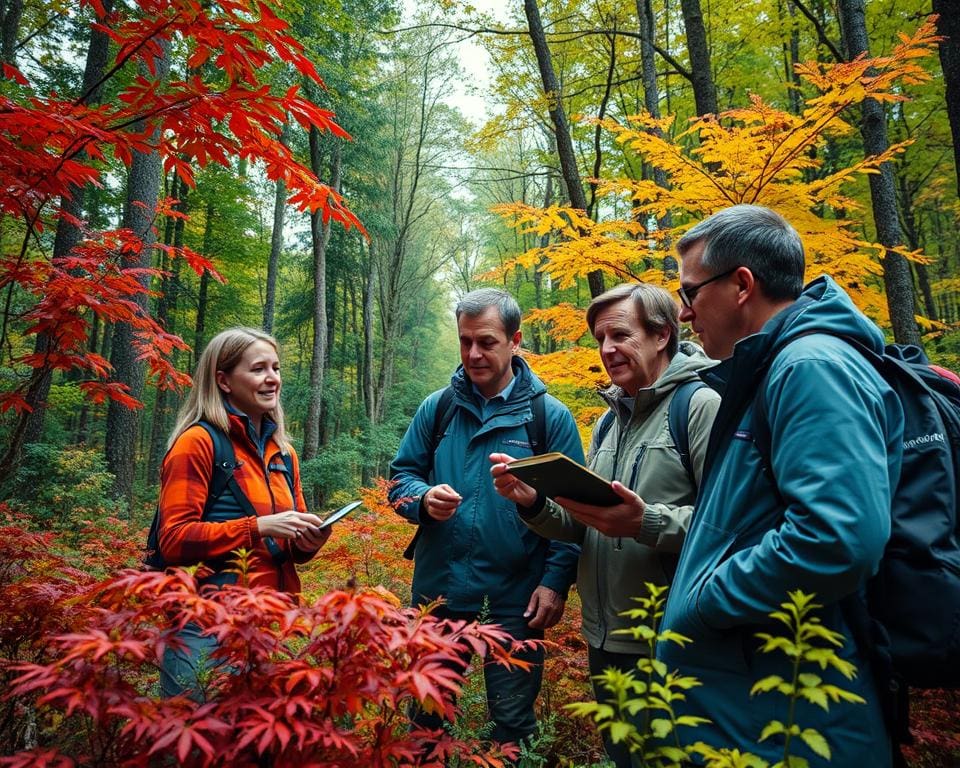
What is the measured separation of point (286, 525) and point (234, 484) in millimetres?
344

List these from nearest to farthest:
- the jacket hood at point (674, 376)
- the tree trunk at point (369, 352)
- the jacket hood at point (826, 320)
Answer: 1. the jacket hood at point (826, 320)
2. the jacket hood at point (674, 376)
3. the tree trunk at point (369, 352)

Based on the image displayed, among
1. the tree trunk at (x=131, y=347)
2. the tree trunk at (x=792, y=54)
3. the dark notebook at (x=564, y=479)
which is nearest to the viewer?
the dark notebook at (x=564, y=479)

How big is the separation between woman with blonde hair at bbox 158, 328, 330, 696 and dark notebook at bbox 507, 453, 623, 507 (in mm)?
888

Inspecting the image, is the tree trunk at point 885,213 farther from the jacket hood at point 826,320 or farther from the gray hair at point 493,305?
the jacket hood at point 826,320

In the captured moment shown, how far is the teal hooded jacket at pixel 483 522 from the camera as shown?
248 centimetres

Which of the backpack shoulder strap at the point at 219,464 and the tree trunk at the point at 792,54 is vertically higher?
the tree trunk at the point at 792,54

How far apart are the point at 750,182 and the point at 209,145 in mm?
3914

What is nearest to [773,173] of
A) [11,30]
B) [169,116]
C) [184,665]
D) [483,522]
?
[483,522]

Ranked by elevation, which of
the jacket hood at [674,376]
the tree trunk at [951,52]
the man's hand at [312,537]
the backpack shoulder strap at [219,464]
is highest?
the tree trunk at [951,52]

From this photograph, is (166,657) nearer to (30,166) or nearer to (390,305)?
(30,166)

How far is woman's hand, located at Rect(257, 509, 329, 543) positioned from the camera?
7.01 ft

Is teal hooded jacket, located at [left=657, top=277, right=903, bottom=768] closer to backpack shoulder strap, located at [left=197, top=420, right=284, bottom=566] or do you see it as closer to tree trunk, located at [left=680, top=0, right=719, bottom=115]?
backpack shoulder strap, located at [left=197, top=420, right=284, bottom=566]

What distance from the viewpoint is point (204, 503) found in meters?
2.20

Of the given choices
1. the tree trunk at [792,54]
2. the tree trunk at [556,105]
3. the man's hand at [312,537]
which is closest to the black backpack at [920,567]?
the man's hand at [312,537]
